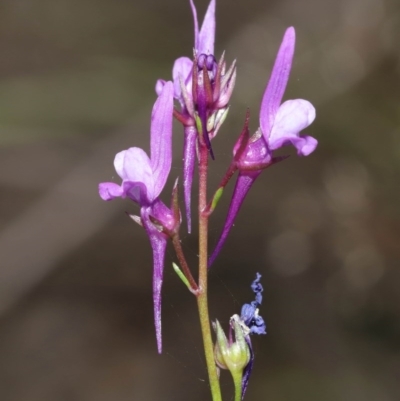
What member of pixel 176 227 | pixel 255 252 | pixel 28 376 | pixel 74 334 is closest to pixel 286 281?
pixel 255 252

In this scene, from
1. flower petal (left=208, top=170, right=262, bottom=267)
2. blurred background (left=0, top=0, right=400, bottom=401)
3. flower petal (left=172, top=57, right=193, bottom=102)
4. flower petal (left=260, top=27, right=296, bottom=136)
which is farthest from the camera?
blurred background (left=0, top=0, right=400, bottom=401)

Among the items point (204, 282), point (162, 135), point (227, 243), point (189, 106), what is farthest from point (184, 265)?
point (227, 243)

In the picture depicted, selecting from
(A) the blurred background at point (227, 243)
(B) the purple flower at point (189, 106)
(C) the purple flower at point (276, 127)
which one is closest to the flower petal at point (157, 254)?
(B) the purple flower at point (189, 106)

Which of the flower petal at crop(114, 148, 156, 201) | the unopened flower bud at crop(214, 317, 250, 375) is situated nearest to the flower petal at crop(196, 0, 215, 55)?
the flower petal at crop(114, 148, 156, 201)

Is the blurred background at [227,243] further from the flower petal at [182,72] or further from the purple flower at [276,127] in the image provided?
the purple flower at [276,127]

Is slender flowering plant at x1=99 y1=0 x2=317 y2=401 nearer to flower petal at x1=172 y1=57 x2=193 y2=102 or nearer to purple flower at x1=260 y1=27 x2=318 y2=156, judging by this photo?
purple flower at x1=260 y1=27 x2=318 y2=156
